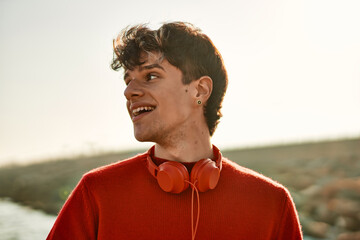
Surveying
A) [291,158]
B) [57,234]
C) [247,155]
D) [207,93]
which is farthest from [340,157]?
[57,234]

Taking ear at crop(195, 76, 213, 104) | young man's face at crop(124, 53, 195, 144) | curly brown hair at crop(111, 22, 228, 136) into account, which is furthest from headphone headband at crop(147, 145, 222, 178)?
ear at crop(195, 76, 213, 104)

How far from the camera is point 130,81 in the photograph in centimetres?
273

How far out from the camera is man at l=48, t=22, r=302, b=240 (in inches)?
91.0

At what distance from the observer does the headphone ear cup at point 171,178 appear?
2.24 meters

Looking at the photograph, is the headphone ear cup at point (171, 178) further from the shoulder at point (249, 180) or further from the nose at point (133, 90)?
the nose at point (133, 90)

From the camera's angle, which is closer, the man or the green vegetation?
the man

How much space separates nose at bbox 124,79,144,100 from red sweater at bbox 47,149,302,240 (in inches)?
17.7

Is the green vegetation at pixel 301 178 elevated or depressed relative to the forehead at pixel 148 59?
depressed

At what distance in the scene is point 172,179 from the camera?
87.7 inches

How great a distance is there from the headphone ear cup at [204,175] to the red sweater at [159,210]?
14 centimetres

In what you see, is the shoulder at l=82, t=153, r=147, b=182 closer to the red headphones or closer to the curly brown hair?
the red headphones

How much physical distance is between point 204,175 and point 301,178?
39.9ft

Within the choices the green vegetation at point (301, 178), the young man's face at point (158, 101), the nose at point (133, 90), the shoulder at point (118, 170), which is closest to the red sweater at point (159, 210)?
the shoulder at point (118, 170)

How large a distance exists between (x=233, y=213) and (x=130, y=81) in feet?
3.90
